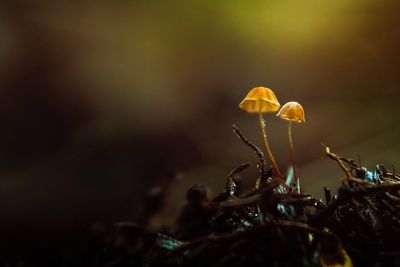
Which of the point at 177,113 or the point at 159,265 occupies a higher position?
the point at 177,113

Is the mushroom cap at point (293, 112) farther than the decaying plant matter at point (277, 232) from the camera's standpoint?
Yes

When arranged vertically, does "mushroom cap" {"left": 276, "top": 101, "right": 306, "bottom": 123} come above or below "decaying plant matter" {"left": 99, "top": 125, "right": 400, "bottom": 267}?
above

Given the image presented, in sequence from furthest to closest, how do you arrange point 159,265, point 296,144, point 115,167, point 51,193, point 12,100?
point 296,144 → point 12,100 → point 115,167 → point 51,193 → point 159,265

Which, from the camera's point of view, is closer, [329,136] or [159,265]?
[159,265]

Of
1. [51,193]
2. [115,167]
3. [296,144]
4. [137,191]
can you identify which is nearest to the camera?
[51,193]

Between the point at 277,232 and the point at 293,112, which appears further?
the point at 293,112

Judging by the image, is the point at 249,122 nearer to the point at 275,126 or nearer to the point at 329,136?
the point at 275,126

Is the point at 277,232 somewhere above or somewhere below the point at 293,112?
below

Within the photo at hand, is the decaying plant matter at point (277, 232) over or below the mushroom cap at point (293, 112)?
below

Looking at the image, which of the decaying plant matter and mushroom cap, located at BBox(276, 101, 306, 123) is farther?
mushroom cap, located at BBox(276, 101, 306, 123)

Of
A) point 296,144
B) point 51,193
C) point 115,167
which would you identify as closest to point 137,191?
point 115,167

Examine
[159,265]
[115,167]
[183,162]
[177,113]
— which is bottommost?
[159,265]
